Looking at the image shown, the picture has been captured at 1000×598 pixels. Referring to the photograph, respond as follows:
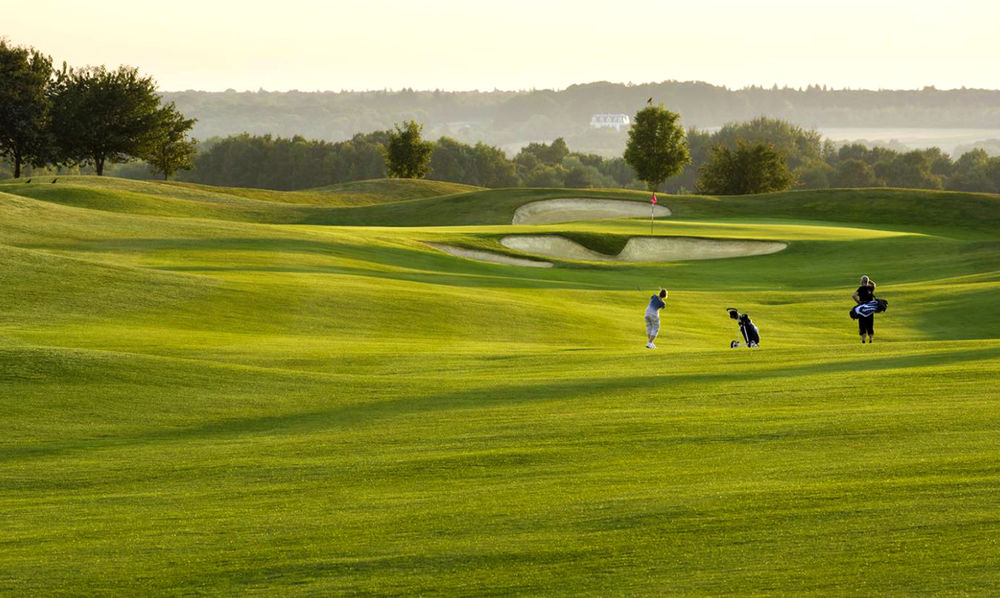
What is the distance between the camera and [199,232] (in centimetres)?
4709

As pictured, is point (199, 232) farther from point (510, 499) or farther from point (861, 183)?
point (861, 183)

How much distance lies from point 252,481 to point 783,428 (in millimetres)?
6815

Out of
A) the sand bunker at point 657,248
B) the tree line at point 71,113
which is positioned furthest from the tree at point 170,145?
the sand bunker at point 657,248

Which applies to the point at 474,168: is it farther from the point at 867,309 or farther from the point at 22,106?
the point at 867,309

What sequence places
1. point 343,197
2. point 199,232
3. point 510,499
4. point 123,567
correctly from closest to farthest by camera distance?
Result: point 123,567 → point 510,499 → point 199,232 → point 343,197

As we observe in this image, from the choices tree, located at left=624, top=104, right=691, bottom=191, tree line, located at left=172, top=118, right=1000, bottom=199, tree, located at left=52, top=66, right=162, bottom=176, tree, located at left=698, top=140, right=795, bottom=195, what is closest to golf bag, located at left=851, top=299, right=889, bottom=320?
tree, located at left=624, top=104, right=691, bottom=191

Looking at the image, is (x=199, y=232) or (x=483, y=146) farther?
(x=483, y=146)

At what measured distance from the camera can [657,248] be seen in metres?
63.8

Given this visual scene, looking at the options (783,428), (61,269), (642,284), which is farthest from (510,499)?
(642,284)

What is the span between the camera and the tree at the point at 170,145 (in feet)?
359

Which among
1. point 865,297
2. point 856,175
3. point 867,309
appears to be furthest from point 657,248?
point 856,175

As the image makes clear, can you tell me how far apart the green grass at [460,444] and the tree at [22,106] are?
7096 centimetres

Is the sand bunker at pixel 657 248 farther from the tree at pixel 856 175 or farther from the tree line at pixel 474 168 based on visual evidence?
the tree line at pixel 474 168

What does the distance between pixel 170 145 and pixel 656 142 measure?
154ft
